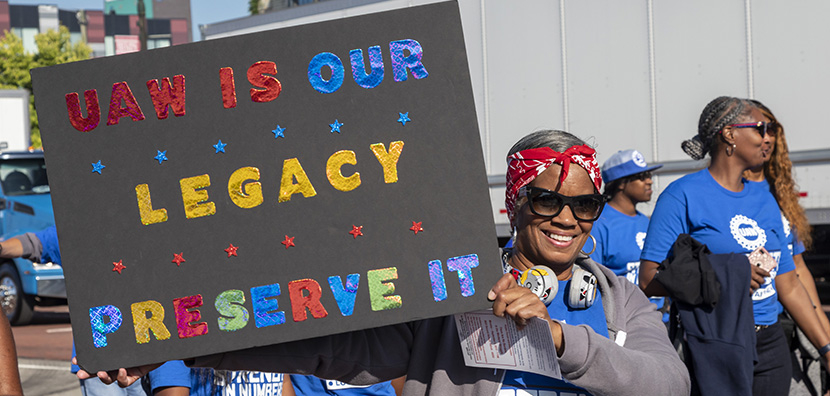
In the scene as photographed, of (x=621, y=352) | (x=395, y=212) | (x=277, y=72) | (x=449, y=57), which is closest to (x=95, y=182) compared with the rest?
(x=277, y=72)

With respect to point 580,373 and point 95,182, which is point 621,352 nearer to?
point 580,373

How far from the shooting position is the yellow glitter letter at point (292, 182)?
2023mm

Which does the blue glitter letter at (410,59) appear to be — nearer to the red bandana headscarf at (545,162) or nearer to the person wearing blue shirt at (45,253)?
the red bandana headscarf at (545,162)

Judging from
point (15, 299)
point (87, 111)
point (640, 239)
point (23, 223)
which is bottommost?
point (15, 299)

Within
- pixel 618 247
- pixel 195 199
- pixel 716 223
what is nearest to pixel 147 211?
pixel 195 199

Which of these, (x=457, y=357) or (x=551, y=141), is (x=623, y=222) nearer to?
(x=551, y=141)

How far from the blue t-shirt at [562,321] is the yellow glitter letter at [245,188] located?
2.46 ft

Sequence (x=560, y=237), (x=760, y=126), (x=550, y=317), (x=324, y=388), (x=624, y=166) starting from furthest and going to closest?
(x=624, y=166), (x=760, y=126), (x=324, y=388), (x=560, y=237), (x=550, y=317)

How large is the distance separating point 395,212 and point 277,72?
0.42m

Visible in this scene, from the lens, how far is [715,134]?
422cm

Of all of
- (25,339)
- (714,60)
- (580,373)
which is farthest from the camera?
(25,339)

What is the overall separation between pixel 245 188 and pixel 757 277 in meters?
2.71

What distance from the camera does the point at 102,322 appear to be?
2.00 m

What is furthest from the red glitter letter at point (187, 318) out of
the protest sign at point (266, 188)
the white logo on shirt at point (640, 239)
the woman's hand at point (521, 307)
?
the white logo on shirt at point (640, 239)
